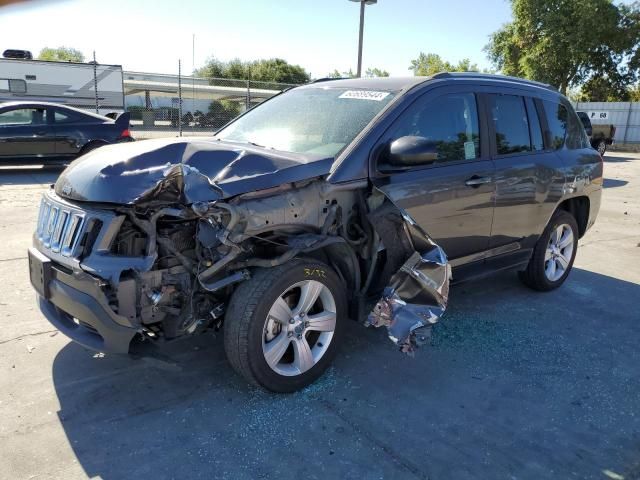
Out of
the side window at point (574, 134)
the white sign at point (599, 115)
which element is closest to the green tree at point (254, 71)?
the white sign at point (599, 115)

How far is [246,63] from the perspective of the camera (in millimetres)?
68125

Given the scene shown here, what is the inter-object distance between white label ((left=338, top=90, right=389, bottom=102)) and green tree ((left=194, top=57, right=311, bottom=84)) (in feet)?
208

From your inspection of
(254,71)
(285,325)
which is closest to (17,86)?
(285,325)

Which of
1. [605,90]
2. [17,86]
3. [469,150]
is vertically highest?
[605,90]

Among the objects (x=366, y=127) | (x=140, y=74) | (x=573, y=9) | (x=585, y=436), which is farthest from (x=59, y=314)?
(x=573, y=9)

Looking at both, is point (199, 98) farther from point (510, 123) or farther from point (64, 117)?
point (510, 123)

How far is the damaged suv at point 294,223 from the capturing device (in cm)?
287

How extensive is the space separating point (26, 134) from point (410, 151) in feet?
34.6

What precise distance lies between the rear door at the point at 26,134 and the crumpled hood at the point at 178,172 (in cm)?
925

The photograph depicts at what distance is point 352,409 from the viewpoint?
3170mm

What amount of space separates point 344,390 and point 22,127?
10695mm

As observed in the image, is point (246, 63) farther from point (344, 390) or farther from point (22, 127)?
point (344, 390)

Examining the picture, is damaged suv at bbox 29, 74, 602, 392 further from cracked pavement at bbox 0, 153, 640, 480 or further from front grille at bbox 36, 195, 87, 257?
cracked pavement at bbox 0, 153, 640, 480

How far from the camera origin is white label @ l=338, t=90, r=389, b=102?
3.86m
